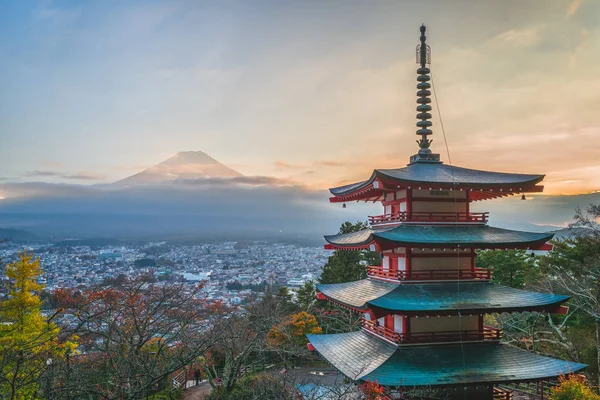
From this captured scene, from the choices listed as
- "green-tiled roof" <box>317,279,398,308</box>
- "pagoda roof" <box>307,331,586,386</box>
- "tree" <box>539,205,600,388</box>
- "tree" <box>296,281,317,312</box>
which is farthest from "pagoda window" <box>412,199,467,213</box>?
"tree" <box>296,281,317,312</box>

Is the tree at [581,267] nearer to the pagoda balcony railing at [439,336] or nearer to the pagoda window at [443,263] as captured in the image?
the pagoda balcony railing at [439,336]

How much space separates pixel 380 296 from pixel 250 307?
799 inches

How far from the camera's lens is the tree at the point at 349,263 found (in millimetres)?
34469

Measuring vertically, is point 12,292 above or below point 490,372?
above

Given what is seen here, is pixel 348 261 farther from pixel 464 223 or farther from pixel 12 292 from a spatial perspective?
pixel 12 292

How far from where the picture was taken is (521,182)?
45.4ft

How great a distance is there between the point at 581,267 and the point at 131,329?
2627 centimetres

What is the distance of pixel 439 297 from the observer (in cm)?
1328

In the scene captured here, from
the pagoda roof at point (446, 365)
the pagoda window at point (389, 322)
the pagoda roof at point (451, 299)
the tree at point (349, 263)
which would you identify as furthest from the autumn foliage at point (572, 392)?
the tree at point (349, 263)

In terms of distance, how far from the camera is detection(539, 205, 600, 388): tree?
22.1 metres

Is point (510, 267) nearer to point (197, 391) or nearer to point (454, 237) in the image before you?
point (454, 237)

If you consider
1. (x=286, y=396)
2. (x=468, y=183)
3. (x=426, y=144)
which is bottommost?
(x=286, y=396)

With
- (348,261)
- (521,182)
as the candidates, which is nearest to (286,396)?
(521,182)

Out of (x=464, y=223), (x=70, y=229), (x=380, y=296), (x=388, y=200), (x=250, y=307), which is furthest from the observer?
(x=70, y=229)
